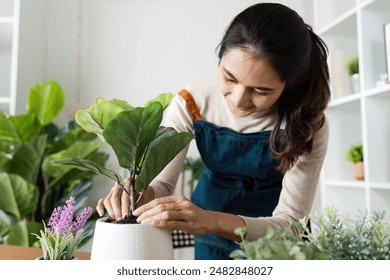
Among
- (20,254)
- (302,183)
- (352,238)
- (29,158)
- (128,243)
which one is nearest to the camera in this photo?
(352,238)

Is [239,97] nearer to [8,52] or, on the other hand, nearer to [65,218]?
[65,218]

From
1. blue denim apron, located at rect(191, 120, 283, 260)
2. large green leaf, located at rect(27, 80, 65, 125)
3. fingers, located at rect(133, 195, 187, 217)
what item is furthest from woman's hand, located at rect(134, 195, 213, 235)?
large green leaf, located at rect(27, 80, 65, 125)

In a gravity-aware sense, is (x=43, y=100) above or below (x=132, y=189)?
below

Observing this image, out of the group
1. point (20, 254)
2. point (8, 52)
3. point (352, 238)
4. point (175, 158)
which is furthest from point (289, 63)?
point (8, 52)

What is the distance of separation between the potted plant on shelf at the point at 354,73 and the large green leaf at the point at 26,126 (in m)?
1.70

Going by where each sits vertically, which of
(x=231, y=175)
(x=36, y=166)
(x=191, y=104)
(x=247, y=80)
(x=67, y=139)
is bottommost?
(x=36, y=166)

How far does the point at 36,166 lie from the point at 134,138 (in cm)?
168

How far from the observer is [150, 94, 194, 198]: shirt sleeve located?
1.02 meters

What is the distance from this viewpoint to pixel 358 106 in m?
2.18

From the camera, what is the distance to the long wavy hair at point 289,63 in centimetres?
90

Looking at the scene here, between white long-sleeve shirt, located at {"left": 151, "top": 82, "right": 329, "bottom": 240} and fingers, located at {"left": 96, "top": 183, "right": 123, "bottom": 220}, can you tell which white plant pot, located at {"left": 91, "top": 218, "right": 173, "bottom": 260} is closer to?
fingers, located at {"left": 96, "top": 183, "right": 123, "bottom": 220}

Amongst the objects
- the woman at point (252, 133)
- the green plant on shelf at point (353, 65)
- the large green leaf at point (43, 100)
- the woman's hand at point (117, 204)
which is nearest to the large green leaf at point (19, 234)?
the large green leaf at point (43, 100)

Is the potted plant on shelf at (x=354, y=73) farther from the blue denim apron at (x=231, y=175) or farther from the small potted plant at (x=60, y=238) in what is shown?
the small potted plant at (x=60, y=238)
